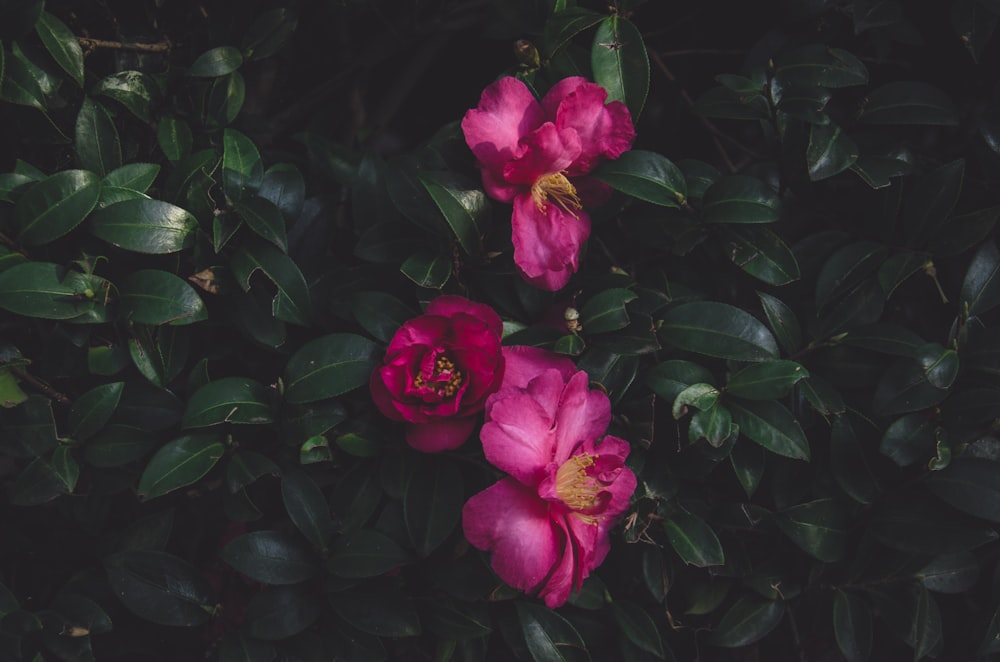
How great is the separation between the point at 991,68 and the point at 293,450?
118 cm

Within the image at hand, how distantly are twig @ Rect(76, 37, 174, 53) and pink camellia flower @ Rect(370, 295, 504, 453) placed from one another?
60 cm

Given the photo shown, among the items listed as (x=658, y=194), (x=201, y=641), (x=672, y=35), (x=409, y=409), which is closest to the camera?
(x=409, y=409)

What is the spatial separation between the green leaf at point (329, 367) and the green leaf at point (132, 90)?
0.41 m

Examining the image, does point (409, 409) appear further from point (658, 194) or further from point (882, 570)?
point (882, 570)

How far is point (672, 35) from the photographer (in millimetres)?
1451

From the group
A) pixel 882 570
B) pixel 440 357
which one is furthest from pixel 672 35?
pixel 882 570

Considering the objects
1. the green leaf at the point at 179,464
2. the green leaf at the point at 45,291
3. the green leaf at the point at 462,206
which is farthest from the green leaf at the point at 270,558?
the green leaf at the point at 462,206

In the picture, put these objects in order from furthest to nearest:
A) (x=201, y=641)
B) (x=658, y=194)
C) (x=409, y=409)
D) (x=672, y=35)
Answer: (x=672, y=35)
(x=201, y=641)
(x=658, y=194)
(x=409, y=409)

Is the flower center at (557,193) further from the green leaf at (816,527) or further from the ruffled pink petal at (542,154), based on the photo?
the green leaf at (816,527)

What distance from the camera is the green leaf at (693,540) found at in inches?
43.6

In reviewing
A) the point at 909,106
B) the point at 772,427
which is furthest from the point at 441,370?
the point at 909,106

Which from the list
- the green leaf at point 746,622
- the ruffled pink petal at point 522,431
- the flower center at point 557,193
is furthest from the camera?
the green leaf at point 746,622

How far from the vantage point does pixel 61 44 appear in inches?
43.9

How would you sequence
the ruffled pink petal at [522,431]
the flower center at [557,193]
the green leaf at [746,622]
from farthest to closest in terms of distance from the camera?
the green leaf at [746,622]
the flower center at [557,193]
the ruffled pink petal at [522,431]
